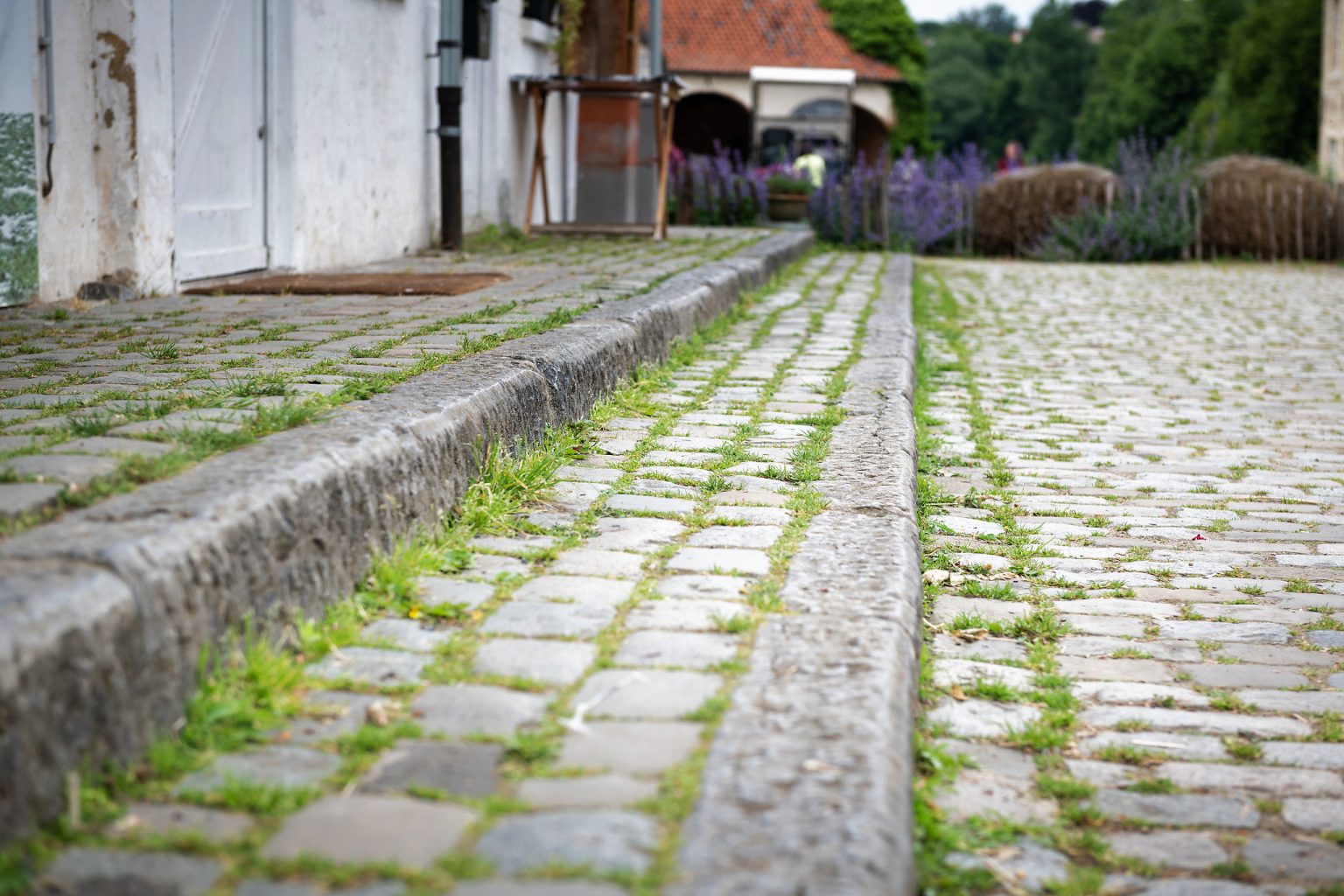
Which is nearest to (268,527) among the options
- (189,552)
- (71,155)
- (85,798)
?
(189,552)

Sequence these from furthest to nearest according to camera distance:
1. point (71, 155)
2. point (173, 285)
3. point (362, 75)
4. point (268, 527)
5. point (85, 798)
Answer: point (362, 75)
point (173, 285)
point (71, 155)
point (268, 527)
point (85, 798)

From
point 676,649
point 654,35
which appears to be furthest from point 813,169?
point 676,649

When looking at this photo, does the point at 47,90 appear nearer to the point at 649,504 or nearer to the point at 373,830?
the point at 649,504

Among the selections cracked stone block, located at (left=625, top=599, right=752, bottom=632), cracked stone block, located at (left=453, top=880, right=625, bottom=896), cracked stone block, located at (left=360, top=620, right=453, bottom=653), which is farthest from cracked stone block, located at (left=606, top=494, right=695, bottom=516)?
cracked stone block, located at (left=453, top=880, right=625, bottom=896)

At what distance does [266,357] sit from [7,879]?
9.19 feet

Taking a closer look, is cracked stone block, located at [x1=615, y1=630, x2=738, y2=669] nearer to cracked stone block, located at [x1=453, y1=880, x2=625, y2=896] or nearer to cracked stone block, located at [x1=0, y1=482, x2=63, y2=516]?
cracked stone block, located at [x1=453, y1=880, x2=625, y2=896]

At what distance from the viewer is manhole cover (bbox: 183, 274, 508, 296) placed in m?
6.55

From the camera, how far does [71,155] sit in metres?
5.86

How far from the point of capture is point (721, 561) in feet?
10.2

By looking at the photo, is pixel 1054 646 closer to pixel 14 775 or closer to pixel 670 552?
pixel 670 552

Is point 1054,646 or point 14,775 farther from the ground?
point 14,775

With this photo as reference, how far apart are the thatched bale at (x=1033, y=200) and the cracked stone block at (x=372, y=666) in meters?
15.8

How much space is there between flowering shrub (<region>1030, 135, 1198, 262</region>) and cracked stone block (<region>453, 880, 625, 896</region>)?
16.1m

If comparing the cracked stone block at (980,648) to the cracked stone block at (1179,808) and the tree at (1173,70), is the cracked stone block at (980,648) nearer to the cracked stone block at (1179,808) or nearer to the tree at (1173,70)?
the cracked stone block at (1179,808)
